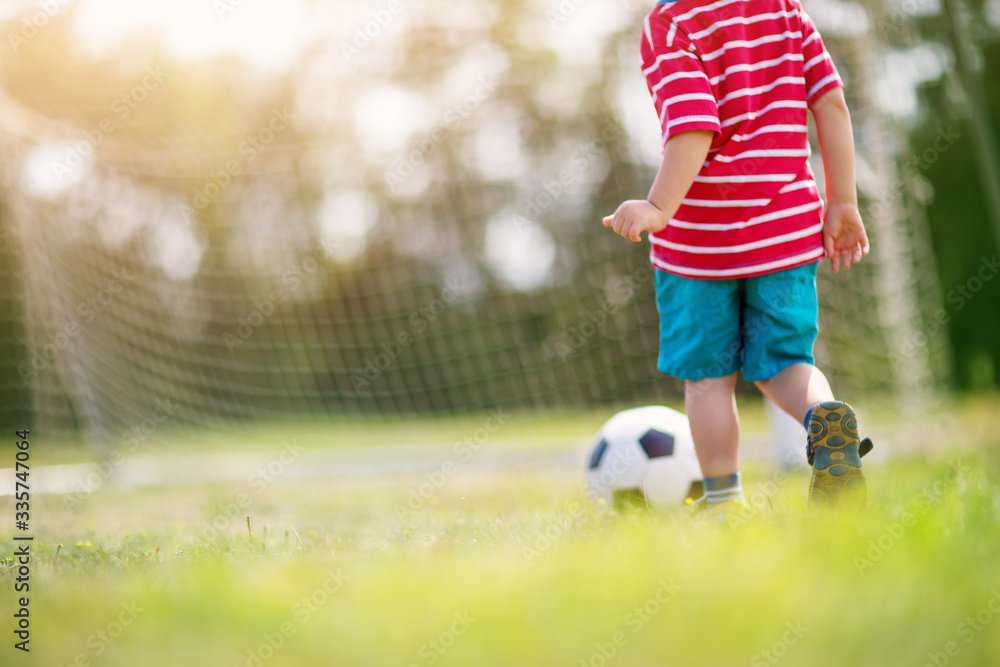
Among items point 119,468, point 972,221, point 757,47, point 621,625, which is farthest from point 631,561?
point 972,221

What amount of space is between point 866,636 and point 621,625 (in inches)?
8.6
